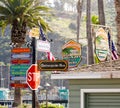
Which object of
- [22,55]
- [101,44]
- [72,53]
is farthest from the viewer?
[22,55]

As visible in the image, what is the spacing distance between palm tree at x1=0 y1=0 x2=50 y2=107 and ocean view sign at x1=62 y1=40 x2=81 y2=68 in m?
10.6

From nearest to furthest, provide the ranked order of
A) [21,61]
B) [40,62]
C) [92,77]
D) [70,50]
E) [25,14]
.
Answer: [92,77], [40,62], [70,50], [21,61], [25,14]

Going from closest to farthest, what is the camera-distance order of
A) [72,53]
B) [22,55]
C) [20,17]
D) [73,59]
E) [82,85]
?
[82,85], [73,59], [72,53], [22,55], [20,17]

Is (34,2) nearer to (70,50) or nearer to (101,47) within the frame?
(70,50)

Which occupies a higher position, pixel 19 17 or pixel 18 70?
pixel 19 17

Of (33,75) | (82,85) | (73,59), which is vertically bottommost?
(82,85)

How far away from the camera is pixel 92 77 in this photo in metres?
14.5

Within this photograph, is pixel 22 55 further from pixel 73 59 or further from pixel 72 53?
pixel 73 59

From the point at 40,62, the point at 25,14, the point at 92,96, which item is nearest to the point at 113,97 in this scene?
the point at 92,96

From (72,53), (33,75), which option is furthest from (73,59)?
(33,75)

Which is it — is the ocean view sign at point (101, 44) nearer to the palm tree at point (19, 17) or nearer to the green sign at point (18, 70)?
the green sign at point (18, 70)

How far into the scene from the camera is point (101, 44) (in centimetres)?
2517

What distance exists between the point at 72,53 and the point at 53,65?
41.1ft

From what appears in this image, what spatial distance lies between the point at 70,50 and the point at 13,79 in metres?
8.50
